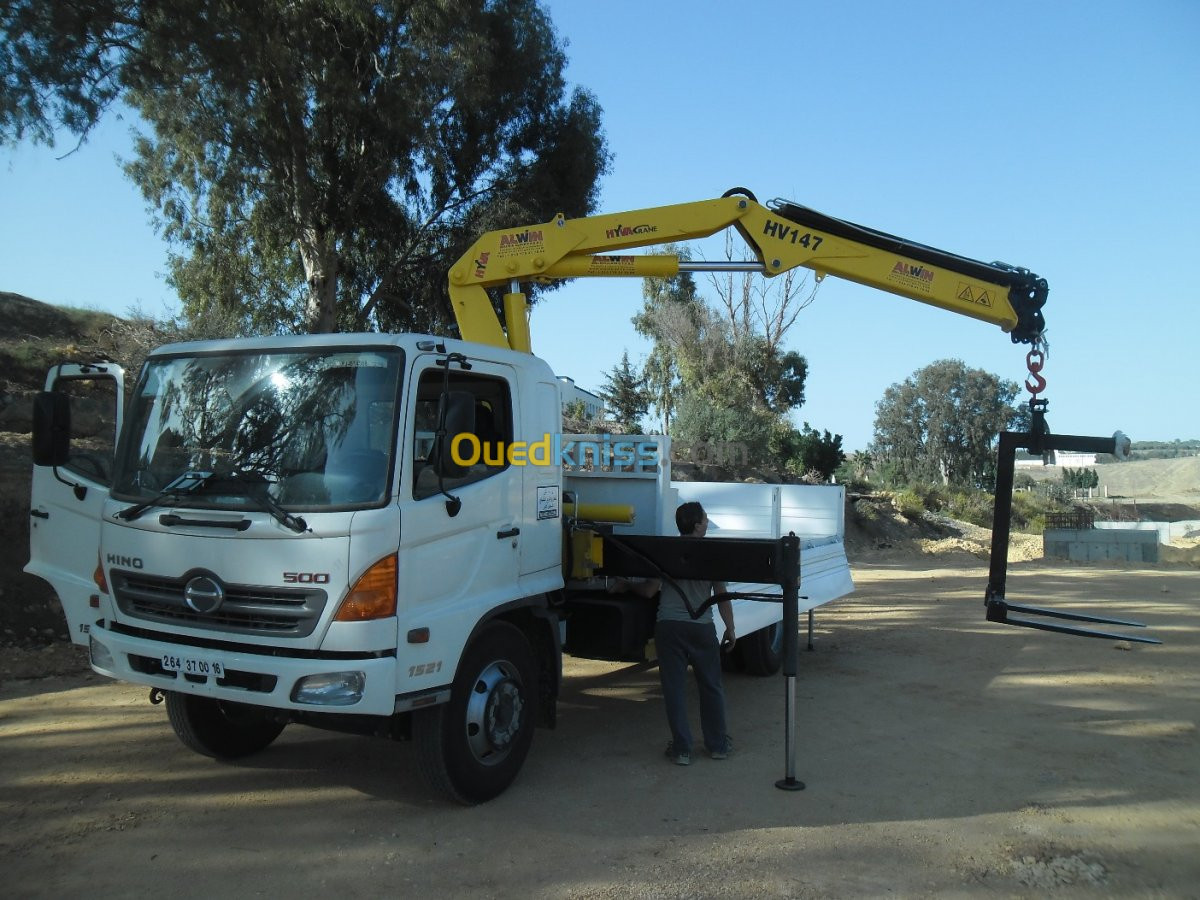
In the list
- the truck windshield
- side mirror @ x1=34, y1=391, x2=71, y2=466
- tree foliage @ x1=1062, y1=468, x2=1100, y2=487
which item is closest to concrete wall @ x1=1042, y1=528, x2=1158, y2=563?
the truck windshield

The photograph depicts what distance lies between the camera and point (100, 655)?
197 inches

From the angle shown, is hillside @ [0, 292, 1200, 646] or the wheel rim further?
hillside @ [0, 292, 1200, 646]

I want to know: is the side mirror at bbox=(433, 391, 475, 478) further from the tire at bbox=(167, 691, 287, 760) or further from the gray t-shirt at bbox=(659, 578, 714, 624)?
the tire at bbox=(167, 691, 287, 760)

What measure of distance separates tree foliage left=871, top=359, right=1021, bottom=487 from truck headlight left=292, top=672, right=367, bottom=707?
57002mm

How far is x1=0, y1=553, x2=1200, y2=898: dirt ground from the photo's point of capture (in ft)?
14.1

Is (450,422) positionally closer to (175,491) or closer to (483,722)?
(175,491)

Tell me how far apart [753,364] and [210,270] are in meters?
30.0

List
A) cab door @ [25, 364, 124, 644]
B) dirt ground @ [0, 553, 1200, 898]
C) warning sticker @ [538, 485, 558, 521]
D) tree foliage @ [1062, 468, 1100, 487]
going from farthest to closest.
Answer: tree foliage @ [1062, 468, 1100, 487] → warning sticker @ [538, 485, 558, 521] → cab door @ [25, 364, 124, 644] → dirt ground @ [0, 553, 1200, 898]

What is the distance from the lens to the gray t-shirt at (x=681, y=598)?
19.6ft

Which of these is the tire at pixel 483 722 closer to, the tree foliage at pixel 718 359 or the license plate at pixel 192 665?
the license plate at pixel 192 665

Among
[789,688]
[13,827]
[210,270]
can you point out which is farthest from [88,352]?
[789,688]

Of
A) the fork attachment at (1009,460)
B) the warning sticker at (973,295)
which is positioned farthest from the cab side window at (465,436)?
the warning sticker at (973,295)

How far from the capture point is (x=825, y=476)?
32.6 m

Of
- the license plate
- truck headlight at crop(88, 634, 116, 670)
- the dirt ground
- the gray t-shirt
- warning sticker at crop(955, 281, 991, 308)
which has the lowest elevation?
the dirt ground
